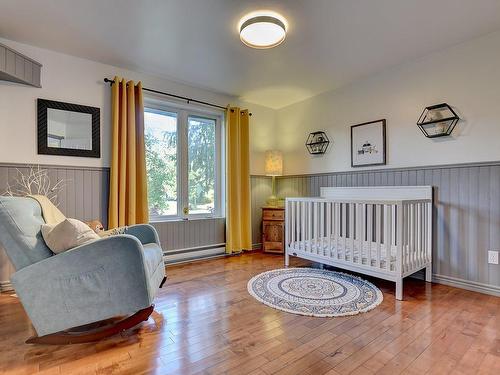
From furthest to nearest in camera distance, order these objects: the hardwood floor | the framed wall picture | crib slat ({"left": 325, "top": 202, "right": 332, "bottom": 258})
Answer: the framed wall picture < crib slat ({"left": 325, "top": 202, "right": 332, "bottom": 258}) < the hardwood floor

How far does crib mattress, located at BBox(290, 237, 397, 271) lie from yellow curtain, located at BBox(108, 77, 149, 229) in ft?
5.92

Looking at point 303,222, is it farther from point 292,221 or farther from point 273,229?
point 273,229

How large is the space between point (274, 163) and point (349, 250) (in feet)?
5.94

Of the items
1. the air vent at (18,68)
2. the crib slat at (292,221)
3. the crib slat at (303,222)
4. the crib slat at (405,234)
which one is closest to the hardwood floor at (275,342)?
the crib slat at (405,234)

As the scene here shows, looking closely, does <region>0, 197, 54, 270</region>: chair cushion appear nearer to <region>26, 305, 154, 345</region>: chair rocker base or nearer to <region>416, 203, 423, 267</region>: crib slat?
<region>26, 305, 154, 345</region>: chair rocker base

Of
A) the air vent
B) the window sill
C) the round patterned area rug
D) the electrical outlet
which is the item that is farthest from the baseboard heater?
the electrical outlet

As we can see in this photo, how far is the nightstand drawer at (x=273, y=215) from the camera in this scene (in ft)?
12.4

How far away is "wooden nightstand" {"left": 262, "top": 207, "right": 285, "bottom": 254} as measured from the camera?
12.4 ft

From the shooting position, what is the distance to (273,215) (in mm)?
3822

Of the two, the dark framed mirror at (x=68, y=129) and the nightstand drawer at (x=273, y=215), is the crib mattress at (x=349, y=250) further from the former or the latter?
the dark framed mirror at (x=68, y=129)

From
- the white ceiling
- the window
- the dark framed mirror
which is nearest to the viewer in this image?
the white ceiling

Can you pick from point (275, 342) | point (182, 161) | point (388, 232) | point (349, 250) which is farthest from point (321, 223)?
point (182, 161)

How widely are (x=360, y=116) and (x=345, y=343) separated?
2.54m

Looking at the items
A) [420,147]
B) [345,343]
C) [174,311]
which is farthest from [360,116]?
[174,311]
